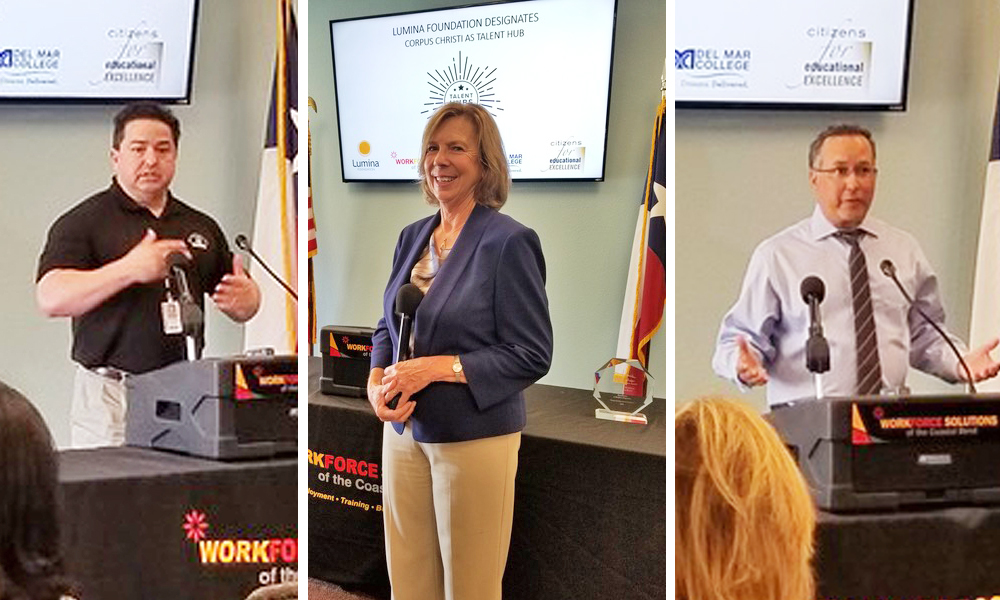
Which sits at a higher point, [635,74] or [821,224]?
[635,74]

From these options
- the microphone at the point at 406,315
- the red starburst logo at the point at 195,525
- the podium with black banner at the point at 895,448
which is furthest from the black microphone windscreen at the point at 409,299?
the podium with black banner at the point at 895,448

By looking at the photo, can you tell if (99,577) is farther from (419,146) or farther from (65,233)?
(419,146)

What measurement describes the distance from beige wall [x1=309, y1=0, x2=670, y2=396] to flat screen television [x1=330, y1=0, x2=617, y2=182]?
31mm

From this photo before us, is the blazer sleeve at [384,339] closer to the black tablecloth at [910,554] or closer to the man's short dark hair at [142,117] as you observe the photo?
the man's short dark hair at [142,117]

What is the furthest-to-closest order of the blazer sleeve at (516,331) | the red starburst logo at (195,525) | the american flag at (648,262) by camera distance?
the red starburst logo at (195,525)
the american flag at (648,262)
the blazer sleeve at (516,331)

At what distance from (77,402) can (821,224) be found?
185 centimetres

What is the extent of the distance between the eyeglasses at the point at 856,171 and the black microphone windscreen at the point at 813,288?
0.84 feet

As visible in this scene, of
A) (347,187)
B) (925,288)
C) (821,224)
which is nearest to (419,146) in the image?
(347,187)

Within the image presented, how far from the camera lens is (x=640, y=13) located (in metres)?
2.48

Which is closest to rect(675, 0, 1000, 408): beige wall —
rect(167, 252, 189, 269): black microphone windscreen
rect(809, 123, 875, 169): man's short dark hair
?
rect(809, 123, 875, 169): man's short dark hair

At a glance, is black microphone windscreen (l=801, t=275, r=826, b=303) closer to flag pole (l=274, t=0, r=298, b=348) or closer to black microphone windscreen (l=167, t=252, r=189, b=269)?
flag pole (l=274, t=0, r=298, b=348)

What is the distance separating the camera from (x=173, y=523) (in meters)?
2.61

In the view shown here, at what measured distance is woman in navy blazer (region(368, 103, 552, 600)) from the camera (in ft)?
7.87

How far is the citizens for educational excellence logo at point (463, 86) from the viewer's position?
→ 2.45 meters
